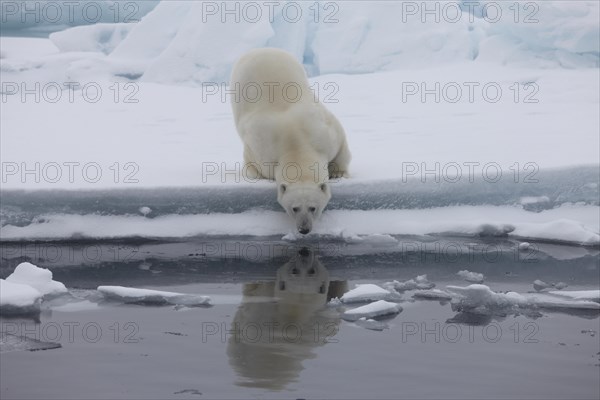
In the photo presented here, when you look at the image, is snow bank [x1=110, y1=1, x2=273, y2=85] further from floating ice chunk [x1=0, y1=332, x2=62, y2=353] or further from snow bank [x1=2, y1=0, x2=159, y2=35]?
floating ice chunk [x1=0, y1=332, x2=62, y2=353]

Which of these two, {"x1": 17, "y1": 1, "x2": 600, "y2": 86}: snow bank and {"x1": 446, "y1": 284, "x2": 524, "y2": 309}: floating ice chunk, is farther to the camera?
{"x1": 17, "y1": 1, "x2": 600, "y2": 86}: snow bank

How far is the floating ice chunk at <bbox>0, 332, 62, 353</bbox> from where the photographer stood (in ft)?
10.6

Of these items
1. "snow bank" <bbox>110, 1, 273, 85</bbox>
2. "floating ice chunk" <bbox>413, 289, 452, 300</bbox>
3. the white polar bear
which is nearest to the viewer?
"floating ice chunk" <bbox>413, 289, 452, 300</bbox>

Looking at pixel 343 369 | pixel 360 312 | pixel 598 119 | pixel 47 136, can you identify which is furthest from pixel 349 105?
pixel 343 369

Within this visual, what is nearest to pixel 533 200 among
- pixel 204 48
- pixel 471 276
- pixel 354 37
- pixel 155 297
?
pixel 471 276

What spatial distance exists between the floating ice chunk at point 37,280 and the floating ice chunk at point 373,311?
1.30 meters

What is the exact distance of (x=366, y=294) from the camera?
12.9 feet

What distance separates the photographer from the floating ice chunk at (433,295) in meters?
4.03

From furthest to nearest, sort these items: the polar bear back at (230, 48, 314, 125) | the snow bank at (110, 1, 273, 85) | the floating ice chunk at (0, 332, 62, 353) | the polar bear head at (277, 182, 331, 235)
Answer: the snow bank at (110, 1, 273, 85) < the polar bear back at (230, 48, 314, 125) < the polar bear head at (277, 182, 331, 235) < the floating ice chunk at (0, 332, 62, 353)

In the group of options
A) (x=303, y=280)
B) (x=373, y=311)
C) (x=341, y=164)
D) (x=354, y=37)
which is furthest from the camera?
(x=354, y=37)

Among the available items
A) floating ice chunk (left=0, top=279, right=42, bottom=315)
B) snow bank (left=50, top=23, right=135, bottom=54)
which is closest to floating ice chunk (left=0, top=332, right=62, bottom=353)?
floating ice chunk (left=0, top=279, right=42, bottom=315)

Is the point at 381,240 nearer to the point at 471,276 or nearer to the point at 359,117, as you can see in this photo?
the point at 471,276

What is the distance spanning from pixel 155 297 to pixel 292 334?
79cm

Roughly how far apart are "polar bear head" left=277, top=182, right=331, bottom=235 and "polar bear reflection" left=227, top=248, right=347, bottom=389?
29cm
